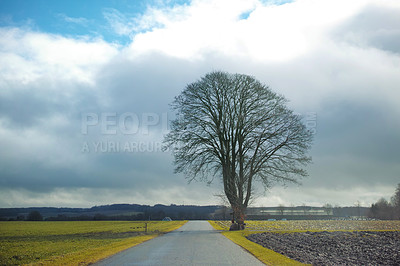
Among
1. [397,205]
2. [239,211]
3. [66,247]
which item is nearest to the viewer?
[66,247]

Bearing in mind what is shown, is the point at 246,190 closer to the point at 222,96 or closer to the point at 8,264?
the point at 222,96

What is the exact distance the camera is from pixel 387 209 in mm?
115500

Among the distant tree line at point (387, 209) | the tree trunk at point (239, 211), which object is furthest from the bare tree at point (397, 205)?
the tree trunk at point (239, 211)

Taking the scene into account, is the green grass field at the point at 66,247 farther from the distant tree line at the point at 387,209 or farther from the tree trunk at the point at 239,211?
the distant tree line at the point at 387,209

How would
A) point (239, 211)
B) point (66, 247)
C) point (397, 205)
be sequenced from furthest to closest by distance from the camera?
point (397, 205) < point (239, 211) < point (66, 247)

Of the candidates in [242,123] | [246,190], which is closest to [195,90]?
[242,123]

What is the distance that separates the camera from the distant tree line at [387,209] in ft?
346

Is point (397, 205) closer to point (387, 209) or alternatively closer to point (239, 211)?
point (387, 209)

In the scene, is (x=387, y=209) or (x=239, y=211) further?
(x=387, y=209)

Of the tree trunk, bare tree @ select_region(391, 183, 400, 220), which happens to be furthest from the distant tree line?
the tree trunk

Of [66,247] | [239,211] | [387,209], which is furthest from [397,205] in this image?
[66,247]

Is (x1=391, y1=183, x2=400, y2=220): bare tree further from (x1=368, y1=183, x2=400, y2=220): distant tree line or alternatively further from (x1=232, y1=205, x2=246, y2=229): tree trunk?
(x1=232, y1=205, x2=246, y2=229): tree trunk

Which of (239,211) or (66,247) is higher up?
(239,211)

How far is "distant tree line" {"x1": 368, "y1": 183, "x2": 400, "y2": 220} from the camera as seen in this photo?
105369 millimetres
